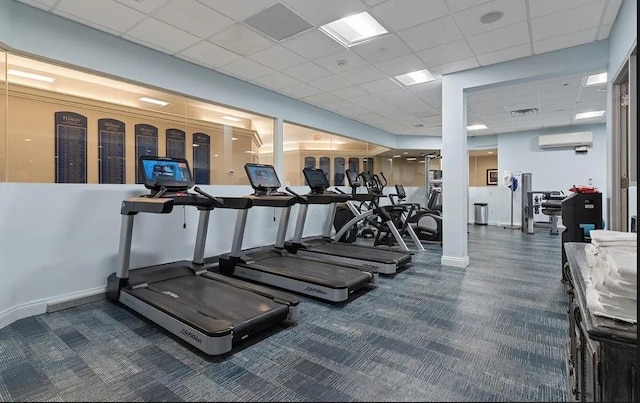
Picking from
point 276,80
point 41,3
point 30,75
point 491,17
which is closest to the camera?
point 41,3

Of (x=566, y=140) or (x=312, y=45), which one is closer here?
(x=312, y=45)

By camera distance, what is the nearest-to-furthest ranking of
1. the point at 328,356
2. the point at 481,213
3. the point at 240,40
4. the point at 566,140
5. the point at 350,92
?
the point at 328,356 → the point at 240,40 → the point at 350,92 → the point at 566,140 → the point at 481,213

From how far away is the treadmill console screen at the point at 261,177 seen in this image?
4.60 meters

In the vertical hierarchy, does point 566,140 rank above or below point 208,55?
below

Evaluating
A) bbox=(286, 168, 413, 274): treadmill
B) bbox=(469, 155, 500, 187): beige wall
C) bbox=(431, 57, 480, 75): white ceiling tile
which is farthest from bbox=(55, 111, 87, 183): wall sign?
bbox=(469, 155, 500, 187): beige wall

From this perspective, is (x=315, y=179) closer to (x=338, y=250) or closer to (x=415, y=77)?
(x=338, y=250)

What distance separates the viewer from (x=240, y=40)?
3.97 metres

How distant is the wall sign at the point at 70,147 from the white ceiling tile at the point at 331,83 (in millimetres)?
3353

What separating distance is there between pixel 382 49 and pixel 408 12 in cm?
89

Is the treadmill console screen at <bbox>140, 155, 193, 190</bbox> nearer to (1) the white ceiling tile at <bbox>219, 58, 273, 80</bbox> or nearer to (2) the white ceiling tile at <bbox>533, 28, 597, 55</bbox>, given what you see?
(1) the white ceiling tile at <bbox>219, 58, 273, 80</bbox>

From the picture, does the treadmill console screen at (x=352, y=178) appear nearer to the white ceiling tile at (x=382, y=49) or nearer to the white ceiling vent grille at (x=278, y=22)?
the white ceiling tile at (x=382, y=49)

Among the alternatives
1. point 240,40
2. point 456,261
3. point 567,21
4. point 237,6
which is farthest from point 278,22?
point 456,261

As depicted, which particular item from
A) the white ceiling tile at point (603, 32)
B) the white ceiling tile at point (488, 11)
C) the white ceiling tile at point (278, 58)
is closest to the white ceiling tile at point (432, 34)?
the white ceiling tile at point (488, 11)

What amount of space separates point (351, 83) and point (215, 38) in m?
2.45
